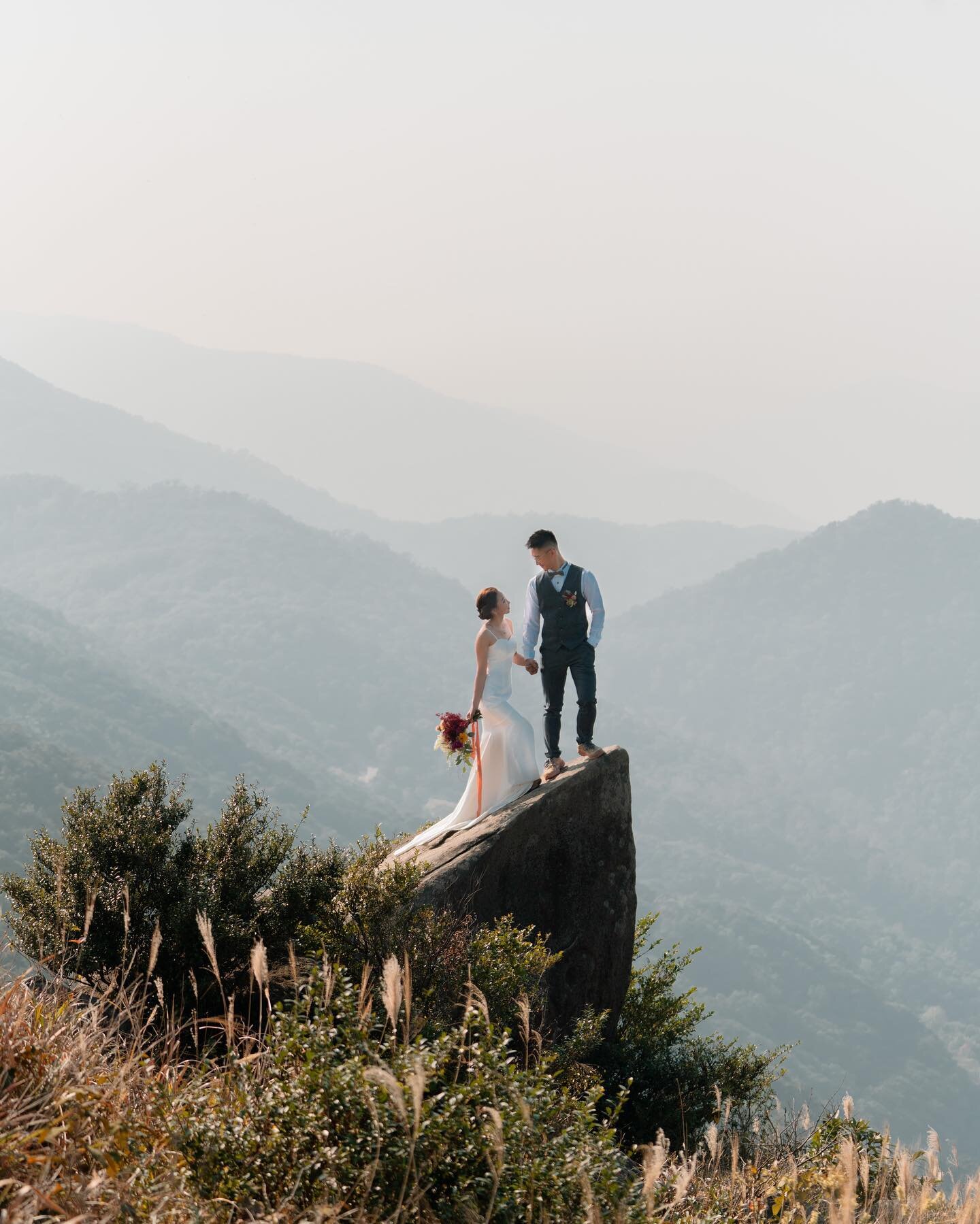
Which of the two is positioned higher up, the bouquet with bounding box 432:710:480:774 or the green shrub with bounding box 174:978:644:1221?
the bouquet with bounding box 432:710:480:774

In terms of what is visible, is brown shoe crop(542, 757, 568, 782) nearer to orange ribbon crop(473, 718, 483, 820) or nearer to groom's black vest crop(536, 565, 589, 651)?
orange ribbon crop(473, 718, 483, 820)

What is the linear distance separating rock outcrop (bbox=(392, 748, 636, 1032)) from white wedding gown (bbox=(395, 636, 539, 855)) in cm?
37

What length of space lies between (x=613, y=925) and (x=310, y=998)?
256 inches

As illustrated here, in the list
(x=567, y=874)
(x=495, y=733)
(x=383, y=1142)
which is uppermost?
(x=495, y=733)

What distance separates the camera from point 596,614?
10922 millimetres

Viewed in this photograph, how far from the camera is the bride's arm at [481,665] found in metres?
10.8

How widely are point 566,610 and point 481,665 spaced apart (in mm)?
963

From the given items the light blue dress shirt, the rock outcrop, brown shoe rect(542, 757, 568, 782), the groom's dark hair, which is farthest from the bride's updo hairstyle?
the rock outcrop

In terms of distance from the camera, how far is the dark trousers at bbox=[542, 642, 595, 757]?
10.9m

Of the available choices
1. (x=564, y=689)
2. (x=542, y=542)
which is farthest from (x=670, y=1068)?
(x=542, y=542)

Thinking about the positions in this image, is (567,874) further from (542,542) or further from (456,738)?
(542,542)

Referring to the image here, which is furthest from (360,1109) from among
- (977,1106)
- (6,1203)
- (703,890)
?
(703,890)

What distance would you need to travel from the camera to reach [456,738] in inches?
425

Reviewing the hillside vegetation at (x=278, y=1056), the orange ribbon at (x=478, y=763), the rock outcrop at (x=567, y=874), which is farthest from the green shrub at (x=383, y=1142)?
the orange ribbon at (x=478, y=763)
